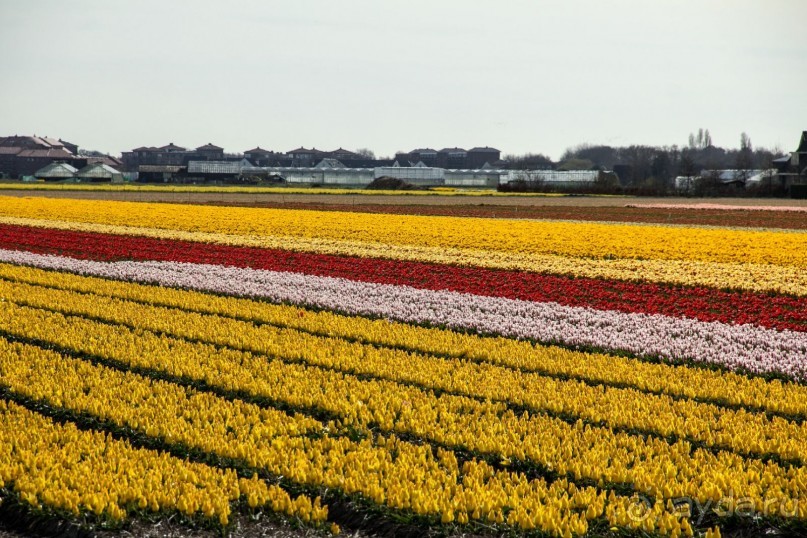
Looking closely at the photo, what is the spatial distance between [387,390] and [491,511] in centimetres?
354

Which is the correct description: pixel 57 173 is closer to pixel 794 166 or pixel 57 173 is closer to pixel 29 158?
pixel 29 158

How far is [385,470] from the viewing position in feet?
25.4

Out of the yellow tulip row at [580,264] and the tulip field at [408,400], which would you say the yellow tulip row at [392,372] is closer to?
the tulip field at [408,400]

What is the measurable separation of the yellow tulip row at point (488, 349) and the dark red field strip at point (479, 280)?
172 inches

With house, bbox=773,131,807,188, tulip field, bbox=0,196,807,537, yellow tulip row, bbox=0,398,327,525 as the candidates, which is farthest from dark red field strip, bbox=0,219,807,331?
house, bbox=773,131,807,188

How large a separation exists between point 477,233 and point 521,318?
18306 mm

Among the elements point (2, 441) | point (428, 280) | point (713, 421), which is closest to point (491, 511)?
point (713, 421)

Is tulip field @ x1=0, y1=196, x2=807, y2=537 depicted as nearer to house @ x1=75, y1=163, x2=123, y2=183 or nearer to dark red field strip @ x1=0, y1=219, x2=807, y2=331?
dark red field strip @ x1=0, y1=219, x2=807, y2=331

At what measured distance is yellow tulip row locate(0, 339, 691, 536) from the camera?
22.4ft

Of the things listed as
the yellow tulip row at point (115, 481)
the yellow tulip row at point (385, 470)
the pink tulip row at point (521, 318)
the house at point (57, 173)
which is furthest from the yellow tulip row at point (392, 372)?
the house at point (57, 173)

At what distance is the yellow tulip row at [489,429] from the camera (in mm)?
7410

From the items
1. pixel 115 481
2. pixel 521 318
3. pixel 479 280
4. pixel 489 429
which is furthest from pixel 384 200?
pixel 115 481

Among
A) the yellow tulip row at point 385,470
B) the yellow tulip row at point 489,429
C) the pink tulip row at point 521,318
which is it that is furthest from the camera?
the pink tulip row at point 521,318

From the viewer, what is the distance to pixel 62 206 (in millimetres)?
47969
